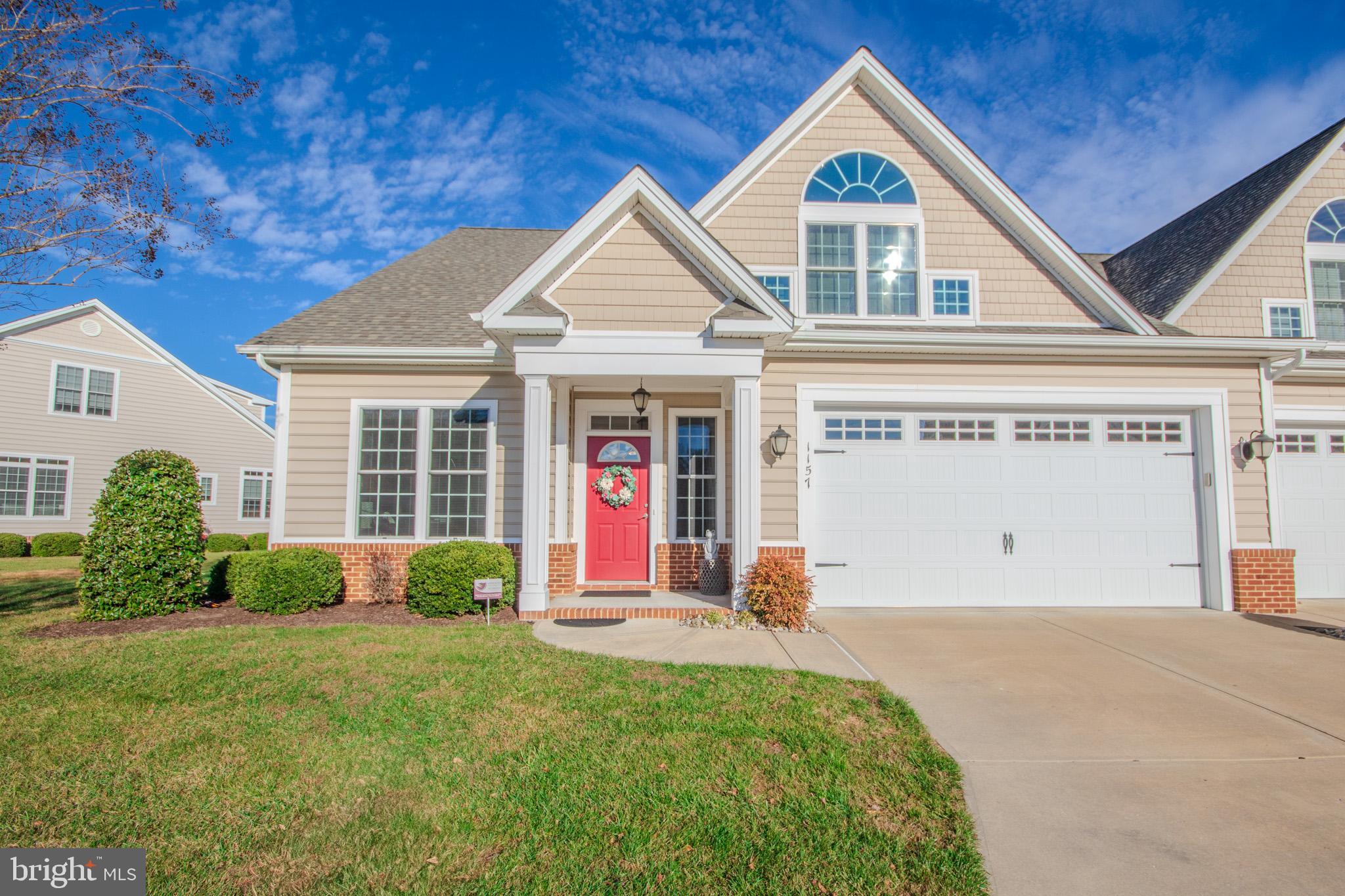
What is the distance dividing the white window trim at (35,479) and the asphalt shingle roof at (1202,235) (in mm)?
26147

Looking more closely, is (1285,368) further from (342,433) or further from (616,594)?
(342,433)

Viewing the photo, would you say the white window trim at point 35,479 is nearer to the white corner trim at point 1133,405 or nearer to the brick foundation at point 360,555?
the brick foundation at point 360,555

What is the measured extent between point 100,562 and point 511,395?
5315 millimetres

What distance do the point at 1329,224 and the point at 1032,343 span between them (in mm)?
6557

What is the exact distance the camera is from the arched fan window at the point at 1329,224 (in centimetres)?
1055

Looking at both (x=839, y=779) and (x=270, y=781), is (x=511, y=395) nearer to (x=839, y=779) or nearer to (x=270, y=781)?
(x=270, y=781)

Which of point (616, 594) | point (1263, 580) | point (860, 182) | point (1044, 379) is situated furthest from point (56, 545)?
point (1263, 580)

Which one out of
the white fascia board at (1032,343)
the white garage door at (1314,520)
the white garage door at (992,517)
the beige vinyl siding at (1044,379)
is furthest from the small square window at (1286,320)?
the white garage door at (992,517)

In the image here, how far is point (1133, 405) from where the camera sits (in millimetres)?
8977

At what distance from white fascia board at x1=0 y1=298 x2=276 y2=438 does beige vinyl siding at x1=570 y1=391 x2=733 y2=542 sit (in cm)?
1745

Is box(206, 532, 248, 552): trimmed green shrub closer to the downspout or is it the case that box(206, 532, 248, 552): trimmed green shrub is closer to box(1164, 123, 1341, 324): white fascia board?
box(1164, 123, 1341, 324): white fascia board

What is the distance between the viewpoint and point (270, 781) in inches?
141

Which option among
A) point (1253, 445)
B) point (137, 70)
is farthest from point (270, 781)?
point (1253, 445)

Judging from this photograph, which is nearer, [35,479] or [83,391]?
[35,479]
